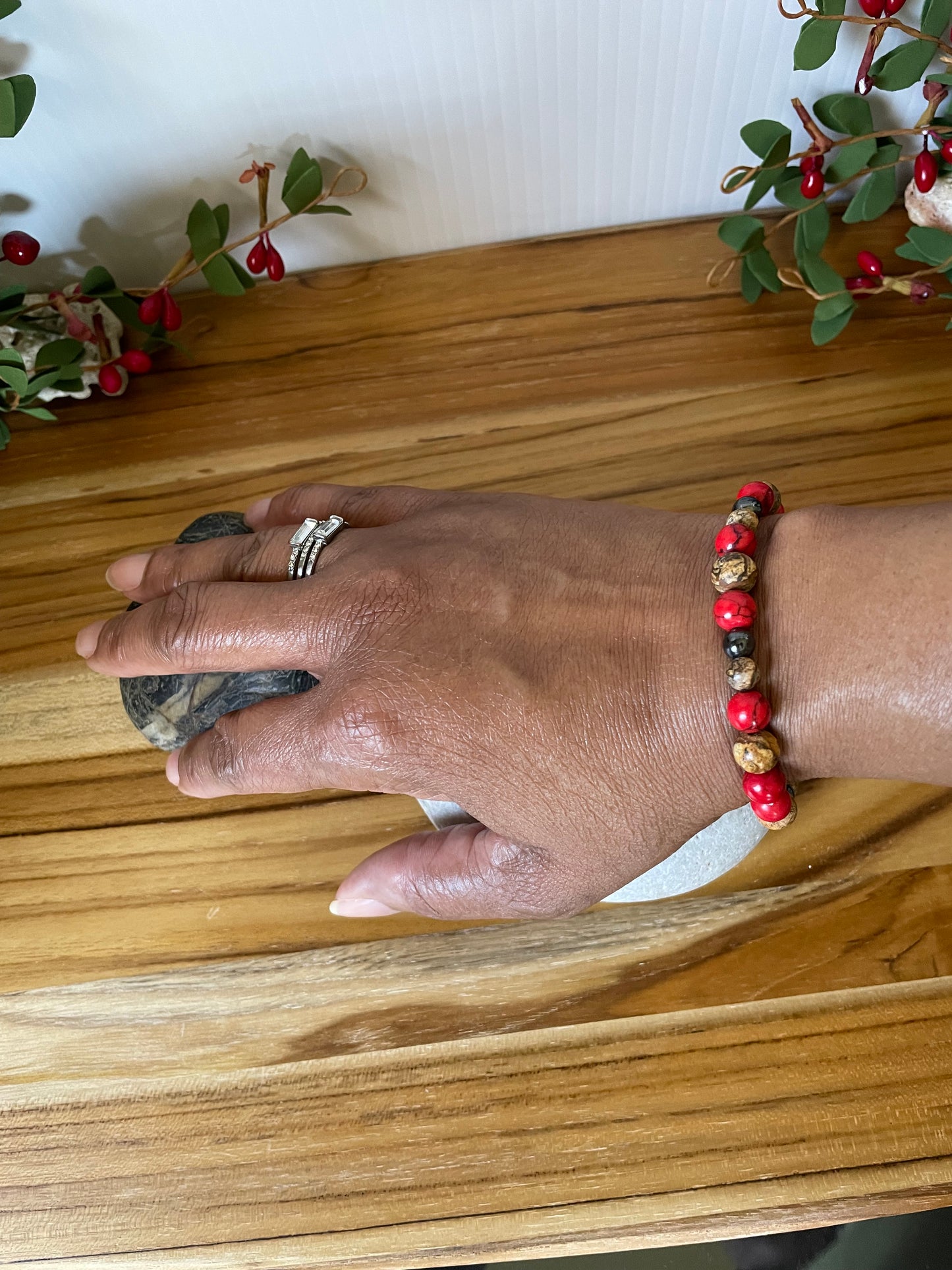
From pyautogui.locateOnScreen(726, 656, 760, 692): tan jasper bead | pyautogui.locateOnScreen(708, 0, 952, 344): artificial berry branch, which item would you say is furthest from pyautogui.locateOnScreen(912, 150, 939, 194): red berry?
pyautogui.locateOnScreen(726, 656, 760, 692): tan jasper bead

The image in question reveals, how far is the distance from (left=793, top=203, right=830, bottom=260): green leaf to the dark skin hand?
1.03ft

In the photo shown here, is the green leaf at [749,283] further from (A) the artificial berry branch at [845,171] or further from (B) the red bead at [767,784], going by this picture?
(B) the red bead at [767,784]

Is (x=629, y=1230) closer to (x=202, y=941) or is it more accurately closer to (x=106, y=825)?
(x=202, y=941)

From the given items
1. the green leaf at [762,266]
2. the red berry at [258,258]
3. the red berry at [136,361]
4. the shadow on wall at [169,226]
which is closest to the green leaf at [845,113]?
the green leaf at [762,266]

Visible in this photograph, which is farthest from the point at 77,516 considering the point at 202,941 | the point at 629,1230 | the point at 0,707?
the point at 629,1230

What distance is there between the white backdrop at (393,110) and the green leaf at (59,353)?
0.39ft

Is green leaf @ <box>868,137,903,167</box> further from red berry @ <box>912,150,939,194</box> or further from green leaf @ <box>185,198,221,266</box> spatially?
green leaf @ <box>185,198,221,266</box>

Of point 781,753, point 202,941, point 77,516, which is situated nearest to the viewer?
point 781,753

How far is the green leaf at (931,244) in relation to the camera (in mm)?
727

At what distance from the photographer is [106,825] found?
69cm

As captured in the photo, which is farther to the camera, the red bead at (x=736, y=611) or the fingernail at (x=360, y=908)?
the fingernail at (x=360, y=908)

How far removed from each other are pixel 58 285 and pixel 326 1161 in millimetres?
743

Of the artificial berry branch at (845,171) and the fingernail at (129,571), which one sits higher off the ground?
the artificial berry branch at (845,171)

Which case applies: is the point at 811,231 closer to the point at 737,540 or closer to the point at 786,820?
the point at 737,540
